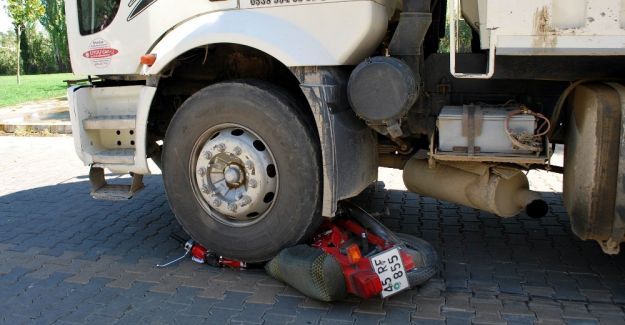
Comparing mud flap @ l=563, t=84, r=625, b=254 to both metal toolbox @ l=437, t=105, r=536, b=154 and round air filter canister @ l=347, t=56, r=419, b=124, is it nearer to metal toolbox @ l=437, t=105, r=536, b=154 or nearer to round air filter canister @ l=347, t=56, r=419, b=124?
metal toolbox @ l=437, t=105, r=536, b=154

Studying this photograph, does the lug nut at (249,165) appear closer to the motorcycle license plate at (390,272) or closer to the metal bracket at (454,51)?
the motorcycle license plate at (390,272)

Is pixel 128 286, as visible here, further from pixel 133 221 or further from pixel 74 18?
pixel 74 18

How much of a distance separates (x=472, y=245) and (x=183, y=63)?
2.65 metres

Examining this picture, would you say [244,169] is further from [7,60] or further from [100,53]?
[7,60]

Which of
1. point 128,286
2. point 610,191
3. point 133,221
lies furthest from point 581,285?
point 133,221

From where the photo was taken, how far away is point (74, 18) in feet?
14.5

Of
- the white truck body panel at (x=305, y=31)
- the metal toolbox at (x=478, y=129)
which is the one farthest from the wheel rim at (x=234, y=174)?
the metal toolbox at (x=478, y=129)

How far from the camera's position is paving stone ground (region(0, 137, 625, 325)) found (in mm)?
3445

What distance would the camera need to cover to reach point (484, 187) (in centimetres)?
381

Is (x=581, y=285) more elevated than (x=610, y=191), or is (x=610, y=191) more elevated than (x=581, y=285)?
(x=610, y=191)

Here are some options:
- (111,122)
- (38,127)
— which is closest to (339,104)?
(111,122)

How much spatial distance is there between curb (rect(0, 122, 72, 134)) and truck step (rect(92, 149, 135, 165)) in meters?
7.63

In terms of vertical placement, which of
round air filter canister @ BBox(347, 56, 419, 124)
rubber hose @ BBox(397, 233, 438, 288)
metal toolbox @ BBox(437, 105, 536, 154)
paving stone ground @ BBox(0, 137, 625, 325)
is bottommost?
paving stone ground @ BBox(0, 137, 625, 325)

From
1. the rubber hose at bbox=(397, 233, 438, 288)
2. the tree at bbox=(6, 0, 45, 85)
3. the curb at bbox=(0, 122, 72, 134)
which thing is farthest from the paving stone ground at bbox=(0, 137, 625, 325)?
the tree at bbox=(6, 0, 45, 85)
